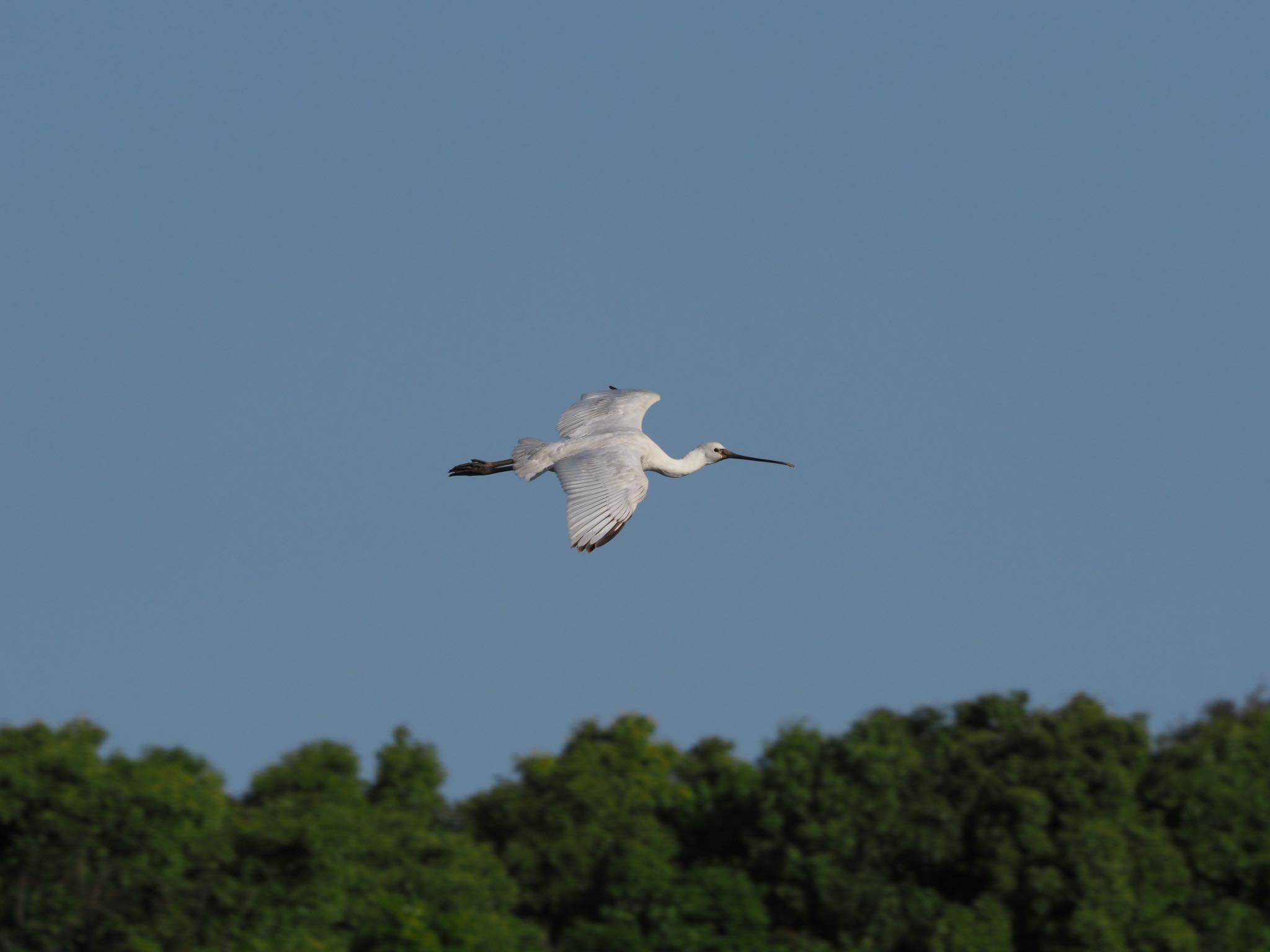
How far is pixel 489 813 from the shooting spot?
41438 mm

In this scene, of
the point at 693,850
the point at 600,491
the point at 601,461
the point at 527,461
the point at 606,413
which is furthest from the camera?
the point at 693,850

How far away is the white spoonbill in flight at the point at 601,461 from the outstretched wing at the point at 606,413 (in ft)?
0.05

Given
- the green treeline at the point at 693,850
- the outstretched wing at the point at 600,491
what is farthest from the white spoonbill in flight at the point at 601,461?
the green treeline at the point at 693,850

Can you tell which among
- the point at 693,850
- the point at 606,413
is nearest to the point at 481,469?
the point at 606,413

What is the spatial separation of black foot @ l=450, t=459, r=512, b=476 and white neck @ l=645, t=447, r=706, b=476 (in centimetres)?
191

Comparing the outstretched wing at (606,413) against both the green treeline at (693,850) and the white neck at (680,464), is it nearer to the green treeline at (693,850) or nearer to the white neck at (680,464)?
the white neck at (680,464)

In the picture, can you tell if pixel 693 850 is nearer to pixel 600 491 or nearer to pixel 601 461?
pixel 601 461

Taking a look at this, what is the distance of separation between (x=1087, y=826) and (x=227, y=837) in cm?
1410

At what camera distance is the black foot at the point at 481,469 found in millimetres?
29531

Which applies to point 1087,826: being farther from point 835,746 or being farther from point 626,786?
point 626,786

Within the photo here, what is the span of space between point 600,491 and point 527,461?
2402 millimetres

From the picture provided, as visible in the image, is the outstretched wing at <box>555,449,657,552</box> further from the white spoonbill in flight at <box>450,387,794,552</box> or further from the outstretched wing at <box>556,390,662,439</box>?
the outstretched wing at <box>556,390,662,439</box>

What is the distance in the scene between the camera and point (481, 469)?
2989 cm

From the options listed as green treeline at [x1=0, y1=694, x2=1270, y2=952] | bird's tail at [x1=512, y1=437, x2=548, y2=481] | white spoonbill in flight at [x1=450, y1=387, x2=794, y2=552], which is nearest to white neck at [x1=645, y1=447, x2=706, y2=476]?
white spoonbill in flight at [x1=450, y1=387, x2=794, y2=552]
